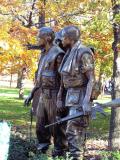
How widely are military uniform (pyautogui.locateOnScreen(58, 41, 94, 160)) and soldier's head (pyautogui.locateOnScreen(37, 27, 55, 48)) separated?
2.30ft

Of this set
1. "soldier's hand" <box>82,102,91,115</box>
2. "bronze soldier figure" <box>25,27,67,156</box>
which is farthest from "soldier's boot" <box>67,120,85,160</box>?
"bronze soldier figure" <box>25,27,67,156</box>

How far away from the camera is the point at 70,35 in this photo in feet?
20.6

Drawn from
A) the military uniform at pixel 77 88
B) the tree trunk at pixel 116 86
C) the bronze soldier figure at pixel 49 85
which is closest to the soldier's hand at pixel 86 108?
the military uniform at pixel 77 88

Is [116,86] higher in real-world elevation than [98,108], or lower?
lower

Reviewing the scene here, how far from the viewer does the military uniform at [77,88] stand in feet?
20.0

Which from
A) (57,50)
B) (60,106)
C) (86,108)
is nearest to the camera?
(86,108)

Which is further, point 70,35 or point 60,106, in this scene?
point 60,106

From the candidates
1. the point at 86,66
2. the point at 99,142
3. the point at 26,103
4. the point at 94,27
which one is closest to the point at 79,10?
the point at 94,27

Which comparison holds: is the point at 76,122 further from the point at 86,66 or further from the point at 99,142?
the point at 99,142

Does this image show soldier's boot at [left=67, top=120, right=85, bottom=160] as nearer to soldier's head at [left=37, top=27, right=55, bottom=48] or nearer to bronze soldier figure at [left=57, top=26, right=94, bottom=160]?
bronze soldier figure at [left=57, top=26, right=94, bottom=160]

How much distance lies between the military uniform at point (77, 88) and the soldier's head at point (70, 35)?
143mm

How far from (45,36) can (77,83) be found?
3.43 ft

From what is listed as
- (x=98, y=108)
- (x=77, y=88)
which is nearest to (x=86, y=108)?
(x=98, y=108)

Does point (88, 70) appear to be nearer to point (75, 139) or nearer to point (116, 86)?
point (75, 139)
